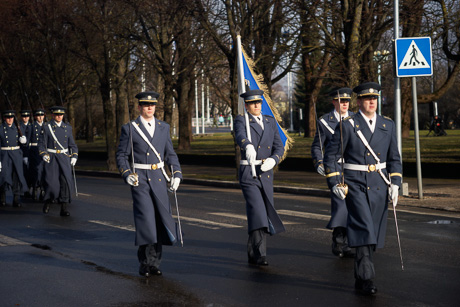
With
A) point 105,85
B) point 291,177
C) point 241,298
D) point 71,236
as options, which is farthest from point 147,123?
point 105,85

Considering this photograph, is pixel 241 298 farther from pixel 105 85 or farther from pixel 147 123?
pixel 105 85

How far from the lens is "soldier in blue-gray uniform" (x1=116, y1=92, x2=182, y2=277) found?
8859 mm

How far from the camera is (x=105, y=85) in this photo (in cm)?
3064

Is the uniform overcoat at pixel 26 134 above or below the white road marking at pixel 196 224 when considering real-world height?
above

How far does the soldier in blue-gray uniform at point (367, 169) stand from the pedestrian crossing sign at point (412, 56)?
324 inches

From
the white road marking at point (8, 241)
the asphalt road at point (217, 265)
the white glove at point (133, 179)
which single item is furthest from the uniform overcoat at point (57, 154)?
the white glove at point (133, 179)

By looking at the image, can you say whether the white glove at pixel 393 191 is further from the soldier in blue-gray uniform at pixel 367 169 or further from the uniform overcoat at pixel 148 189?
the uniform overcoat at pixel 148 189

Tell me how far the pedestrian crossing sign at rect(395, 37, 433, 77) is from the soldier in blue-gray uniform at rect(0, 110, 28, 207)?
8728 mm

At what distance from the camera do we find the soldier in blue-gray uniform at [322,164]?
972 cm

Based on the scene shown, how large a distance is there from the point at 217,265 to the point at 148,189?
1.23m

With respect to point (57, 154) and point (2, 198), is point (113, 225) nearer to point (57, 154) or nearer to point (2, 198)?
point (57, 154)

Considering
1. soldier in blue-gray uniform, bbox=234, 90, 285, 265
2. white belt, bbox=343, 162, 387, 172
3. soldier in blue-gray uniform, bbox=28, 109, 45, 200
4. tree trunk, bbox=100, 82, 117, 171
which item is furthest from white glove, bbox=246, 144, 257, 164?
tree trunk, bbox=100, 82, 117, 171

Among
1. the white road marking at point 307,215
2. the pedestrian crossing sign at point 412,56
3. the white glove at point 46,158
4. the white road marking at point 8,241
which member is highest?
the pedestrian crossing sign at point 412,56

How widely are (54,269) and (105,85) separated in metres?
22.0
